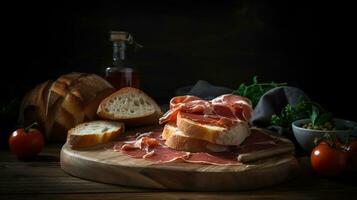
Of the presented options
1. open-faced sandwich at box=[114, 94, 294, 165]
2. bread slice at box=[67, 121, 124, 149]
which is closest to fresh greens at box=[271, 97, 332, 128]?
open-faced sandwich at box=[114, 94, 294, 165]

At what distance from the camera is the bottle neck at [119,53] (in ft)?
7.00

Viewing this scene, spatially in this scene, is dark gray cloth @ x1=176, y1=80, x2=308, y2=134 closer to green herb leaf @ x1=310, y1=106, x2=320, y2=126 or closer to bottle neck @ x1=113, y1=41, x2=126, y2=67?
green herb leaf @ x1=310, y1=106, x2=320, y2=126

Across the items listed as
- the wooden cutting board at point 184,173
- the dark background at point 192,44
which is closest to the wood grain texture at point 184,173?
the wooden cutting board at point 184,173

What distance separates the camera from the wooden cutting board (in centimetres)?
136

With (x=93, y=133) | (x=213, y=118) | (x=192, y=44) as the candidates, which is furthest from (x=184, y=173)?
(x=192, y=44)

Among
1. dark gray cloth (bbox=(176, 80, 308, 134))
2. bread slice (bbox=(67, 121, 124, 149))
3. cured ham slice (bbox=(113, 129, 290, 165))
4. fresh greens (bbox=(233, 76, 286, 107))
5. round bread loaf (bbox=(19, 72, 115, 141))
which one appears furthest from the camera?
fresh greens (bbox=(233, 76, 286, 107))

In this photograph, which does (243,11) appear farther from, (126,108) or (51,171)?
(51,171)

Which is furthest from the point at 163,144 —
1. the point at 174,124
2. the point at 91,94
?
the point at 91,94

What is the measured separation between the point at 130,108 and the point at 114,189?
0.64 metres

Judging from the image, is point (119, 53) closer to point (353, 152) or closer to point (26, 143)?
point (26, 143)

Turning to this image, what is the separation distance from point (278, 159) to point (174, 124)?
0.41 m

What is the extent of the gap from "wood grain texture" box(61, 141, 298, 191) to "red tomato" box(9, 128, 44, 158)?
0.88ft

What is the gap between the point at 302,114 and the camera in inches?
75.0

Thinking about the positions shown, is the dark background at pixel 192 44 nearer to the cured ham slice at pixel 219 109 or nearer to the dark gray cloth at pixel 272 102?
the dark gray cloth at pixel 272 102
